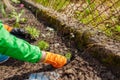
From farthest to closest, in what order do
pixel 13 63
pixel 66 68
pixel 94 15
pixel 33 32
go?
pixel 94 15 → pixel 33 32 → pixel 13 63 → pixel 66 68

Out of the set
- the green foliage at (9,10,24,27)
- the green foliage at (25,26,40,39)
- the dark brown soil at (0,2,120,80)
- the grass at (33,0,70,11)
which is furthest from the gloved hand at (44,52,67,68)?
the grass at (33,0,70,11)

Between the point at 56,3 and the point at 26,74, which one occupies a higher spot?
the point at 56,3

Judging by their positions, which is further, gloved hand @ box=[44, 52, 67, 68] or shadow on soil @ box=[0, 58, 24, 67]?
shadow on soil @ box=[0, 58, 24, 67]

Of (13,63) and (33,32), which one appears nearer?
(13,63)

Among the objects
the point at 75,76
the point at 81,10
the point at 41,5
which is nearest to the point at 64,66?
the point at 75,76

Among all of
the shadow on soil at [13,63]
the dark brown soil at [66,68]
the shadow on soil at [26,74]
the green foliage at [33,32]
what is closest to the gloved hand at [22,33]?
the green foliage at [33,32]

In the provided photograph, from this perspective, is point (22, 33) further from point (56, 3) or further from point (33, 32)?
point (56, 3)

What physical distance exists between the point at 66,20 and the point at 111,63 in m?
0.91

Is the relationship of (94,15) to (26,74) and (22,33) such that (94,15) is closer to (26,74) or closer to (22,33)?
(22,33)

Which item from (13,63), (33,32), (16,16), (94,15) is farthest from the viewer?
(16,16)

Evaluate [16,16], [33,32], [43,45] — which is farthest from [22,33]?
[16,16]

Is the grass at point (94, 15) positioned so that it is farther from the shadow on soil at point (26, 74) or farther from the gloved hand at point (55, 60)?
the shadow on soil at point (26, 74)

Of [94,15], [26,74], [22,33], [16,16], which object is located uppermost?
[16,16]

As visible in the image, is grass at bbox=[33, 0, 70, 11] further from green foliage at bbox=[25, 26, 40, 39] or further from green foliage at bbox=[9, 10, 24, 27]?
green foliage at bbox=[25, 26, 40, 39]
